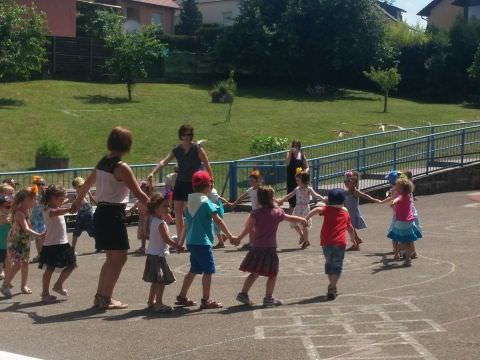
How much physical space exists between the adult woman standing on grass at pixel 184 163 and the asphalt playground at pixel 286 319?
875 millimetres

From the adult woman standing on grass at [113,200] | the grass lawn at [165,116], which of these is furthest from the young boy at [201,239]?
the grass lawn at [165,116]

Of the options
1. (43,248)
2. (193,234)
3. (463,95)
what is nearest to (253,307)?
(193,234)

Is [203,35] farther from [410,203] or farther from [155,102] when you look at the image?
[410,203]

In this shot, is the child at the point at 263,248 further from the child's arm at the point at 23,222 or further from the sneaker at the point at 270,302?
the child's arm at the point at 23,222

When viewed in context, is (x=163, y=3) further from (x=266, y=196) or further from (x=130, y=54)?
(x=266, y=196)

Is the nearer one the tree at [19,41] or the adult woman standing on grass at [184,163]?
the adult woman standing on grass at [184,163]

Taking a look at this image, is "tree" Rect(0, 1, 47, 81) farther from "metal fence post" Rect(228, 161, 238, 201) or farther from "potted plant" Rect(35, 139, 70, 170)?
"metal fence post" Rect(228, 161, 238, 201)

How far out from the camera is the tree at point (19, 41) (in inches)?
1598

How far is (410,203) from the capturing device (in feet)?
43.2

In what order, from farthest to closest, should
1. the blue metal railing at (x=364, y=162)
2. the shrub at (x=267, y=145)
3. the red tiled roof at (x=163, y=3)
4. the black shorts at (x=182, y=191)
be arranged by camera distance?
1. the red tiled roof at (x=163, y=3)
2. the shrub at (x=267, y=145)
3. the blue metal railing at (x=364, y=162)
4. the black shorts at (x=182, y=191)

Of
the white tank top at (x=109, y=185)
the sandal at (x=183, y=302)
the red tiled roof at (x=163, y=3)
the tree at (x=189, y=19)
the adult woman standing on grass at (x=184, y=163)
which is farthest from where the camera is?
the tree at (x=189, y=19)

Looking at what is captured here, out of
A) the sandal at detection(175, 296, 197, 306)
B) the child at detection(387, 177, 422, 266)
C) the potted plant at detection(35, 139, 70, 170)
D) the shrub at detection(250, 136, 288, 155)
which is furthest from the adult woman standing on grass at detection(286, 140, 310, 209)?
the potted plant at detection(35, 139, 70, 170)

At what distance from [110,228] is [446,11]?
64.3 meters

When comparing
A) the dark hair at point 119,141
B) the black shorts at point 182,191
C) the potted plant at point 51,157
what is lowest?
the potted plant at point 51,157
